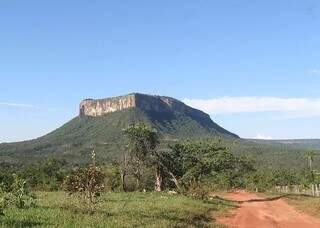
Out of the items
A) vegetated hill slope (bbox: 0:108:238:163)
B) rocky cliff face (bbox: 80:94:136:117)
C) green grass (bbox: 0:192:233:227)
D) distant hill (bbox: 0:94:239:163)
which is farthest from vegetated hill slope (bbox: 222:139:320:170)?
green grass (bbox: 0:192:233:227)

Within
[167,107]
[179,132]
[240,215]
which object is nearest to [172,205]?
[240,215]

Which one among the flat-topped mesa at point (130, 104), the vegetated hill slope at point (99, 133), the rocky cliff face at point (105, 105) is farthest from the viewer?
the rocky cliff face at point (105, 105)

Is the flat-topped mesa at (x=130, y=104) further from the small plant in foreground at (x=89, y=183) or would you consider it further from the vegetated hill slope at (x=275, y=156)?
the small plant in foreground at (x=89, y=183)

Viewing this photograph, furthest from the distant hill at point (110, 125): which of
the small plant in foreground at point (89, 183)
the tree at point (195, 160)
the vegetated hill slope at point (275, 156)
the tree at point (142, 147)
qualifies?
the small plant in foreground at point (89, 183)

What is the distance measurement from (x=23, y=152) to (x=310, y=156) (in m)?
94.5

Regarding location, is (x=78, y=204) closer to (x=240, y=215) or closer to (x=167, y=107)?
(x=240, y=215)

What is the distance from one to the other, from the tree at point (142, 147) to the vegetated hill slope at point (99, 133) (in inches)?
3231

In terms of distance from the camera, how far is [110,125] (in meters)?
170

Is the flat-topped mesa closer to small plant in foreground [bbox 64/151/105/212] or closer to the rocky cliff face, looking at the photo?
the rocky cliff face

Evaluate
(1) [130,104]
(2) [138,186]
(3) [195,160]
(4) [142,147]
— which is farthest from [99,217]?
(1) [130,104]

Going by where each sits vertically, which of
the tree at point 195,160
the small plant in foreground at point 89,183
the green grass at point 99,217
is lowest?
the green grass at point 99,217

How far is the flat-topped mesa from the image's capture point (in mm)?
176250

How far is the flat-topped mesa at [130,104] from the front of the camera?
578ft

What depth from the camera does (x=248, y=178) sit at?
76375 millimetres
